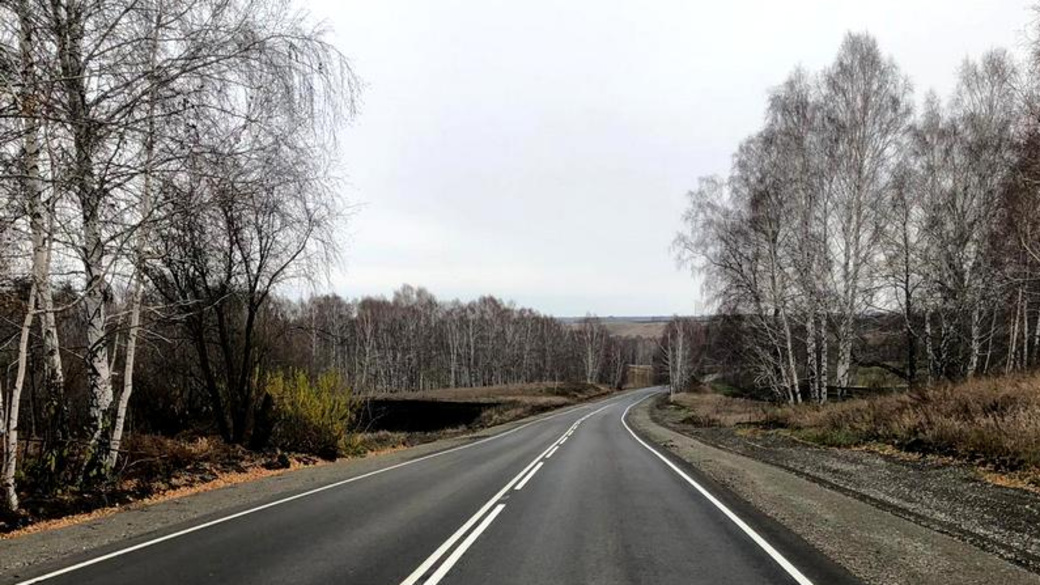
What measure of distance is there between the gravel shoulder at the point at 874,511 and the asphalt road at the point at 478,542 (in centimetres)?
50

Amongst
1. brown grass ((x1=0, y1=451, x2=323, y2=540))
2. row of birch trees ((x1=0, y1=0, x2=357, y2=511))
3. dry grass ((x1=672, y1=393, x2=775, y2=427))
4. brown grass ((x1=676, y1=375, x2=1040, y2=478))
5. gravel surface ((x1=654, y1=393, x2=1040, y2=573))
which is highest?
row of birch trees ((x1=0, y1=0, x2=357, y2=511))

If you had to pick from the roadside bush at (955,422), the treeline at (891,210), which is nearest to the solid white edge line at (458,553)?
the roadside bush at (955,422)

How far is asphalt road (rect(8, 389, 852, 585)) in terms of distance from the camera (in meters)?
6.02

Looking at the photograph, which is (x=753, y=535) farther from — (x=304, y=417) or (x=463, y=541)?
(x=304, y=417)

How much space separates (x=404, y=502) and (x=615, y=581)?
5.41 meters

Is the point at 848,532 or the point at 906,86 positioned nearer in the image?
the point at 848,532

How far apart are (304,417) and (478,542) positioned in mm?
14800

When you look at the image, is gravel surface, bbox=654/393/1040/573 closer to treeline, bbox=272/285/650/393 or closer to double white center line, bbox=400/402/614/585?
double white center line, bbox=400/402/614/585

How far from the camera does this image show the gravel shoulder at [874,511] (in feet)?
20.7

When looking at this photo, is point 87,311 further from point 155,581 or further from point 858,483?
point 858,483

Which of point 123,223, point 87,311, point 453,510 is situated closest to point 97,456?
point 87,311

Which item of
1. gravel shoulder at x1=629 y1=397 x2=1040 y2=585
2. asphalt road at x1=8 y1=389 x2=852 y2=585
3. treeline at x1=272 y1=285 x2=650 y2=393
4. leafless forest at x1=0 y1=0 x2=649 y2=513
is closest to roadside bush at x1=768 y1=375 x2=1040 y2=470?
gravel shoulder at x1=629 y1=397 x2=1040 y2=585

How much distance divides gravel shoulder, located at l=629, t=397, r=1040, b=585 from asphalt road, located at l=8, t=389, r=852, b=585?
19.8 inches

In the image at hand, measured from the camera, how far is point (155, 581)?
19.4ft
